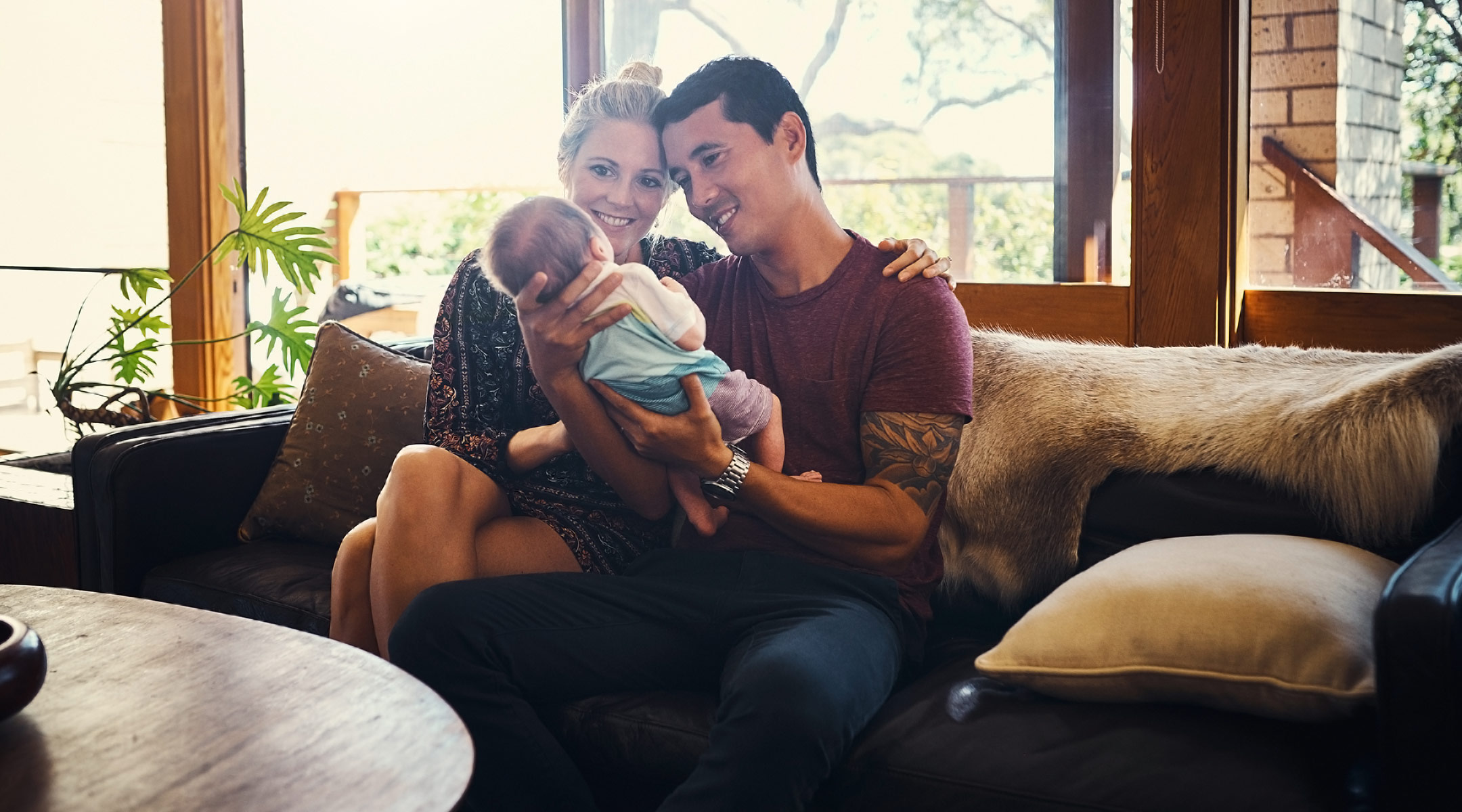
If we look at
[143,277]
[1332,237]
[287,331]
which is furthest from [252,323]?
[1332,237]

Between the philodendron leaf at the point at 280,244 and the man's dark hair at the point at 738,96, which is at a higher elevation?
the man's dark hair at the point at 738,96

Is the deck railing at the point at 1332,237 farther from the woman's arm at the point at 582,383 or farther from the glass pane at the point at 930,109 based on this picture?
the woman's arm at the point at 582,383

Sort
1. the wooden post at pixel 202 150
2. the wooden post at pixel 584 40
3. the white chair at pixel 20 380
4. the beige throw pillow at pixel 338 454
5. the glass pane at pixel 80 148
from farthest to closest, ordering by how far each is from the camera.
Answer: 1. the white chair at pixel 20 380
2. the glass pane at pixel 80 148
3. the wooden post at pixel 202 150
4. the wooden post at pixel 584 40
5. the beige throw pillow at pixel 338 454

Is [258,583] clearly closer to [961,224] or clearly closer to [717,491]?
[717,491]

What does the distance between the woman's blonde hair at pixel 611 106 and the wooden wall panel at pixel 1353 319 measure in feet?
3.99

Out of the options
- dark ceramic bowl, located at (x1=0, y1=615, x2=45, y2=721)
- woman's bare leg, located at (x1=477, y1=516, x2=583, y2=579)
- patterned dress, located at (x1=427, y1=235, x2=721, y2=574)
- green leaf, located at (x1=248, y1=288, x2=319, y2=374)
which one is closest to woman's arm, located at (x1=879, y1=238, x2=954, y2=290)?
patterned dress, located at (x1=427, y1=235, x2=721, y2=574)

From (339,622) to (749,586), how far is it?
61cm

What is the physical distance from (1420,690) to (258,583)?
1.69 metres

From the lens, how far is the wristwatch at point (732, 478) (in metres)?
1.49

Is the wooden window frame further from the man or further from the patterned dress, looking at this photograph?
the patterned dress

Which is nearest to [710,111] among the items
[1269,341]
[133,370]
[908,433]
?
[908,433]

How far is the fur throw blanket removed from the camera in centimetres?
139

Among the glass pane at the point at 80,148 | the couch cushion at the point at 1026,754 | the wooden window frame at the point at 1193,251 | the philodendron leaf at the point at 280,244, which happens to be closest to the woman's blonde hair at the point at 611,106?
the couch cushion at the point at 1026,754

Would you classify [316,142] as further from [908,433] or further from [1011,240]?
[908,433]
